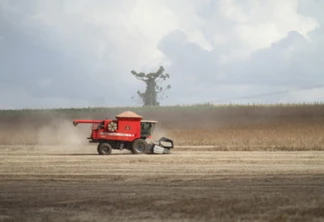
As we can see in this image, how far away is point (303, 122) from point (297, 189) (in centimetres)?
4832

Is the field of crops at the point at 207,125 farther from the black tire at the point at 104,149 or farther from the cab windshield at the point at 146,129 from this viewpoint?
the black tire at the point at 104,149

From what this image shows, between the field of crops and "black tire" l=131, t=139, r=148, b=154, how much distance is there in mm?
5861

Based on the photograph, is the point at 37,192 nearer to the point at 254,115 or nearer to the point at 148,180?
the point at 148,180

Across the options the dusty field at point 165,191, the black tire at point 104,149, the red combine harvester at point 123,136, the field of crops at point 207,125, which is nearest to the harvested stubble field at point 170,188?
the dusty field at point 165,191

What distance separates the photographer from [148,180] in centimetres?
2206

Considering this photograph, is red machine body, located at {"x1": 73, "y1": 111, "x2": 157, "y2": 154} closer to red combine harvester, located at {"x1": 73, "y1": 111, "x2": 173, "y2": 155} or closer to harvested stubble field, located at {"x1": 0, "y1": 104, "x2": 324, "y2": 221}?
red combine harvester, located at {"x1": 73, "y1": 111, "x2": 173, "y2": 155}

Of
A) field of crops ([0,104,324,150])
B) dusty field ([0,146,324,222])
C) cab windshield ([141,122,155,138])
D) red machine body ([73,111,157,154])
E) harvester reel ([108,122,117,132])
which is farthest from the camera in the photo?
field of crops ([0,104,324,150])

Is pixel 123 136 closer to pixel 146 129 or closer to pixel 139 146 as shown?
pixel 139 146

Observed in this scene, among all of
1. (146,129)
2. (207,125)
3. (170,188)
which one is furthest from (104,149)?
(207,125)

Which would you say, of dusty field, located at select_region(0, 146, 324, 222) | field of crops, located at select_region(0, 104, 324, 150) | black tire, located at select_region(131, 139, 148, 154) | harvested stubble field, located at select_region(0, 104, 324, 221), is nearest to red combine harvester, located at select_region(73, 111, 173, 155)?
black tire, located at select_region(131, 139, 148, 154)

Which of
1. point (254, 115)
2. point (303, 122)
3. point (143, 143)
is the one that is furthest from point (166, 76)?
point (143, 143)

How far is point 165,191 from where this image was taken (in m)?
18.8

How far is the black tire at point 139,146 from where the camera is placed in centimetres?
3822

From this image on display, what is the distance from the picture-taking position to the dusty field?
48.5ft
